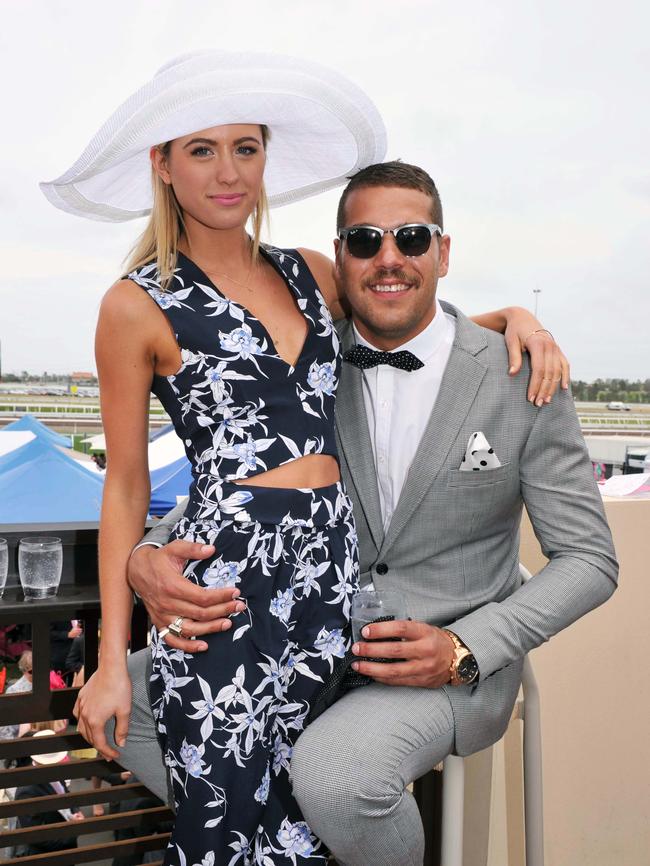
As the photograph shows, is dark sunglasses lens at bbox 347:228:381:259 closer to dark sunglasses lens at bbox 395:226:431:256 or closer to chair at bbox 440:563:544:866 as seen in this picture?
dark sunglasses lens at bbox 395:226:431:256

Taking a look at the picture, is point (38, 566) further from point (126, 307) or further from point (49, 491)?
point (49, 491)

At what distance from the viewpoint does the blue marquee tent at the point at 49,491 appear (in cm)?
843

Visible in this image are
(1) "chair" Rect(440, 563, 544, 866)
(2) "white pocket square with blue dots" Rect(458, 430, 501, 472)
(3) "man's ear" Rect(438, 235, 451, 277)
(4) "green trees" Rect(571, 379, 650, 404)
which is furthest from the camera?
(4) "green trees" Rect(571, 379, 650, 404)

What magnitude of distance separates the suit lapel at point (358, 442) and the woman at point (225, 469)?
4.3 inches

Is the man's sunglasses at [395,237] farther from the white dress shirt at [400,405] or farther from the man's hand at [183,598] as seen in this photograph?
the man's hand at [183,598]

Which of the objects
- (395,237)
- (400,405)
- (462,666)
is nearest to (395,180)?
(395,237)

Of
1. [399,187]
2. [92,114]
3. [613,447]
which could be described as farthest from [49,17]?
[399,187]

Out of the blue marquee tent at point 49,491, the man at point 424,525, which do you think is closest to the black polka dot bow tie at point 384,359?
Result: the man at point 424,525

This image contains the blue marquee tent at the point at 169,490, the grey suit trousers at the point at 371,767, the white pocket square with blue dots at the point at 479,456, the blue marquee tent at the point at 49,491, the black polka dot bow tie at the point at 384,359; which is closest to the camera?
the grey suit trousers at the point at 371,767

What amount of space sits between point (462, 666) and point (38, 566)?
0.96m

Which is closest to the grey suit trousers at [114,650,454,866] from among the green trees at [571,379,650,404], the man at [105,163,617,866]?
the man at [105,163,617,866]

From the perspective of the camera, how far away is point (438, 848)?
206cm

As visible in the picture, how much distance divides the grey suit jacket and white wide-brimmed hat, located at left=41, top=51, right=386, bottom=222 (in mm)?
571

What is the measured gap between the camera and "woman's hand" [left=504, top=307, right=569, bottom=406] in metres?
1.73
